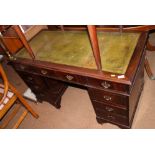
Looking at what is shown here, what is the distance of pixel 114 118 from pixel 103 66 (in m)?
0.70

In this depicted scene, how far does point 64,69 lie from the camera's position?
1.60 m

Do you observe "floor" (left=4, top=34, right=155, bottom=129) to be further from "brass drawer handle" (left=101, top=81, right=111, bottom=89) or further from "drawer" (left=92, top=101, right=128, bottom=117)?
"brass drawer handle" (left=101, top=81, right=111, bottom=89)

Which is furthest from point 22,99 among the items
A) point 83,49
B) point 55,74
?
point 83,49

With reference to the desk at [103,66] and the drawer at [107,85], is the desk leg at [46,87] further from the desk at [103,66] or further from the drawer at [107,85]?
the drawer at [107,85]

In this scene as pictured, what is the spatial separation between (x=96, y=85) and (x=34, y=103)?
4.89 feet

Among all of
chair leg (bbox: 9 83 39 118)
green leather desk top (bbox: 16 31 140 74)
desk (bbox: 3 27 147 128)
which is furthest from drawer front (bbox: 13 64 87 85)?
chair leg (bbox: 9 83 39 118)

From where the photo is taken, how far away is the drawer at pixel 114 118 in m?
1.75

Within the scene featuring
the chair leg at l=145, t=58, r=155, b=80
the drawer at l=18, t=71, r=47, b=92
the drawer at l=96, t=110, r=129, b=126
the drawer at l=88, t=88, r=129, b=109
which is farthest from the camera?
the chair leg at l=145, t=58, r=155, b=80

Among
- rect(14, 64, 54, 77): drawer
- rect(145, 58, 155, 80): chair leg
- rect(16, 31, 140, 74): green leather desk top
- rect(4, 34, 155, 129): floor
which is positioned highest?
rect(16, 31, 140, 74): green leather desk top

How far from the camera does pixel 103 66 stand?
145 cm

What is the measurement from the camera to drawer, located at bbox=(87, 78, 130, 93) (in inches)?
53.6

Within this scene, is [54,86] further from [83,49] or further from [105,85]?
[105,85]
